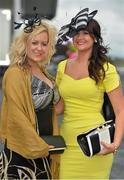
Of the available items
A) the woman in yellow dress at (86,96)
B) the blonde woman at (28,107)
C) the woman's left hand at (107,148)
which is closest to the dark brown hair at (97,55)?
the woman in yellow dress at (86,96)

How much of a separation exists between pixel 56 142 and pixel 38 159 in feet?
0.50

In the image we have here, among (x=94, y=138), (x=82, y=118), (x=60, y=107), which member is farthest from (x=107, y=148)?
(x=60, y=107)

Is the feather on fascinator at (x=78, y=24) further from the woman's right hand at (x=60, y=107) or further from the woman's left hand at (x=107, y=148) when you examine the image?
the woman's left hand at (x=107, y=148)

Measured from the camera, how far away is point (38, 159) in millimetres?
3049

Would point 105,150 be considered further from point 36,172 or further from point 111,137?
point 36,172

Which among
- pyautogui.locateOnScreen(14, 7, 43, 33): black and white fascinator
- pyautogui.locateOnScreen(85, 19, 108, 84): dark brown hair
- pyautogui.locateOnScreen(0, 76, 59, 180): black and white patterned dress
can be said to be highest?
pyautogui.locateOnScreen(14, 7, 43, 33): black and white fascinator

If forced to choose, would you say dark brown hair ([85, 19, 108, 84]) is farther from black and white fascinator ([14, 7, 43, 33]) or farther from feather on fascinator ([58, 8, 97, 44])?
black and white fascinator ([14, 7, 43, 33])

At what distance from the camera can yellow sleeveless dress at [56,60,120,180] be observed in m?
3.15

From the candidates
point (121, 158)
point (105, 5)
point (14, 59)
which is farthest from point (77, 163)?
point (105, 5)

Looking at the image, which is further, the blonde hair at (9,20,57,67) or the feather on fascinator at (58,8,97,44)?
the feather on fascinator at (58,8,97,44)

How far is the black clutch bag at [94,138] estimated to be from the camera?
305 centimetres

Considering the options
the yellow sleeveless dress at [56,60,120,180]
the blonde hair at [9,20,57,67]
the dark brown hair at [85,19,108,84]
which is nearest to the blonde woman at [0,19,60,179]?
the blonde hair at [9,20,57,67]

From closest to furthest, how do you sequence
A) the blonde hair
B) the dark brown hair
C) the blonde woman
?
the blonde woman < the blonde hair < the dark brown hair

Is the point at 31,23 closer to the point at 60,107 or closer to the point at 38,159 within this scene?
the point at 60,107
